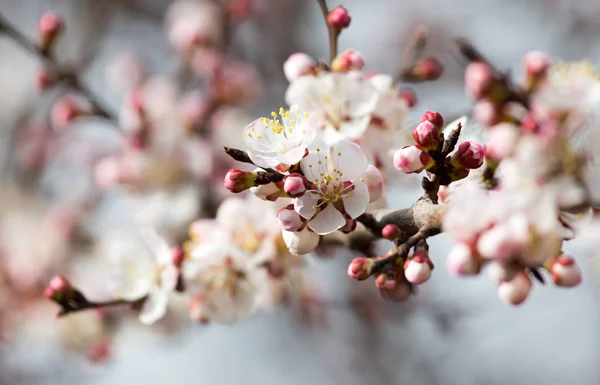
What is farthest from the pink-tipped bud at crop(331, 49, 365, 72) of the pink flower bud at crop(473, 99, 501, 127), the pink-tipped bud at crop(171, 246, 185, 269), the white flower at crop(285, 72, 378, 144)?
the pink-tipped bud at crop(171, 246, 185, 269)

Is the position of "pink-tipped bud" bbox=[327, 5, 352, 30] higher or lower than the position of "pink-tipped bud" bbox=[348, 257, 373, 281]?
higher

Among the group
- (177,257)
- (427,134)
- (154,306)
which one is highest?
(427,134)

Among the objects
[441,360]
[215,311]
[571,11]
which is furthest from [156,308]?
[571,11]

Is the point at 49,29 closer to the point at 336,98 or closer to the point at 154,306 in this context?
the point at 154,306

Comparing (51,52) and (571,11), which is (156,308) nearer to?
(51,52)

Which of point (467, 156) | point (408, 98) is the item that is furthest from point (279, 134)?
point (408, 98)

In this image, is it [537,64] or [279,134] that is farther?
[537,64]

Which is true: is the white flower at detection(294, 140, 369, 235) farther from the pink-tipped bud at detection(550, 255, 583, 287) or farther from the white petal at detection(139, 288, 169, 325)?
the white petal at detection(139, 288, 169, 325)

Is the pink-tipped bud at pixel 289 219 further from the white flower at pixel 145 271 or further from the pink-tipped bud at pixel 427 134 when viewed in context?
the white flower at pixel 145 271
